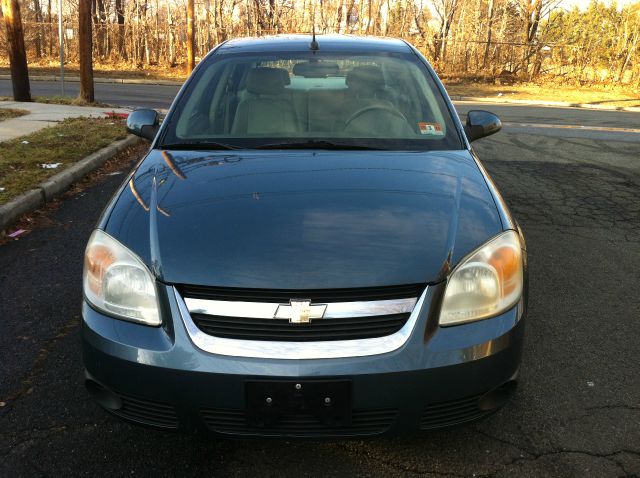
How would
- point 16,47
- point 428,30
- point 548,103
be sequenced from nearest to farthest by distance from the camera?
point 16,47 < point 548,103 < point 428,30

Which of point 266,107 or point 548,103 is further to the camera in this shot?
point 548,103

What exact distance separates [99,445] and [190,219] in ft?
3.29

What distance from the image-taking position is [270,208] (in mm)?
2242

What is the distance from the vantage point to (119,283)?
6.75 ft

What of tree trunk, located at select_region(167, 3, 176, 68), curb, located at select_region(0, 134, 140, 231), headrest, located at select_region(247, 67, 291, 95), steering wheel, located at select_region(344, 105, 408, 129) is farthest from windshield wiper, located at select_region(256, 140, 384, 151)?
tree trunk, located at select_region(167, 3, 176, 68)

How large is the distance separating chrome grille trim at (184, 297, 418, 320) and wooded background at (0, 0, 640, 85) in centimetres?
2566

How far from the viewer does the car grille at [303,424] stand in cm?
191

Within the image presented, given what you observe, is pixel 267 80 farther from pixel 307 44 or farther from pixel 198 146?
pixel 198 146

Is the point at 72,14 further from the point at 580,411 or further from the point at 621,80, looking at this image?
the point at 580,411

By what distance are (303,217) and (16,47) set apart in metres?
13.2

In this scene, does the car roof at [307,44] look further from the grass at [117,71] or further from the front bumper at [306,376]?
the grass at [117,71]

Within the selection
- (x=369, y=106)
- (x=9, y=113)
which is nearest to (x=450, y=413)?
(x=369, y=106)

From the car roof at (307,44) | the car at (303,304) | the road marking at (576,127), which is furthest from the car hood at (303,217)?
the road marking at (576,127)

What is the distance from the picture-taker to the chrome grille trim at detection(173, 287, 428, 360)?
1864 mm
